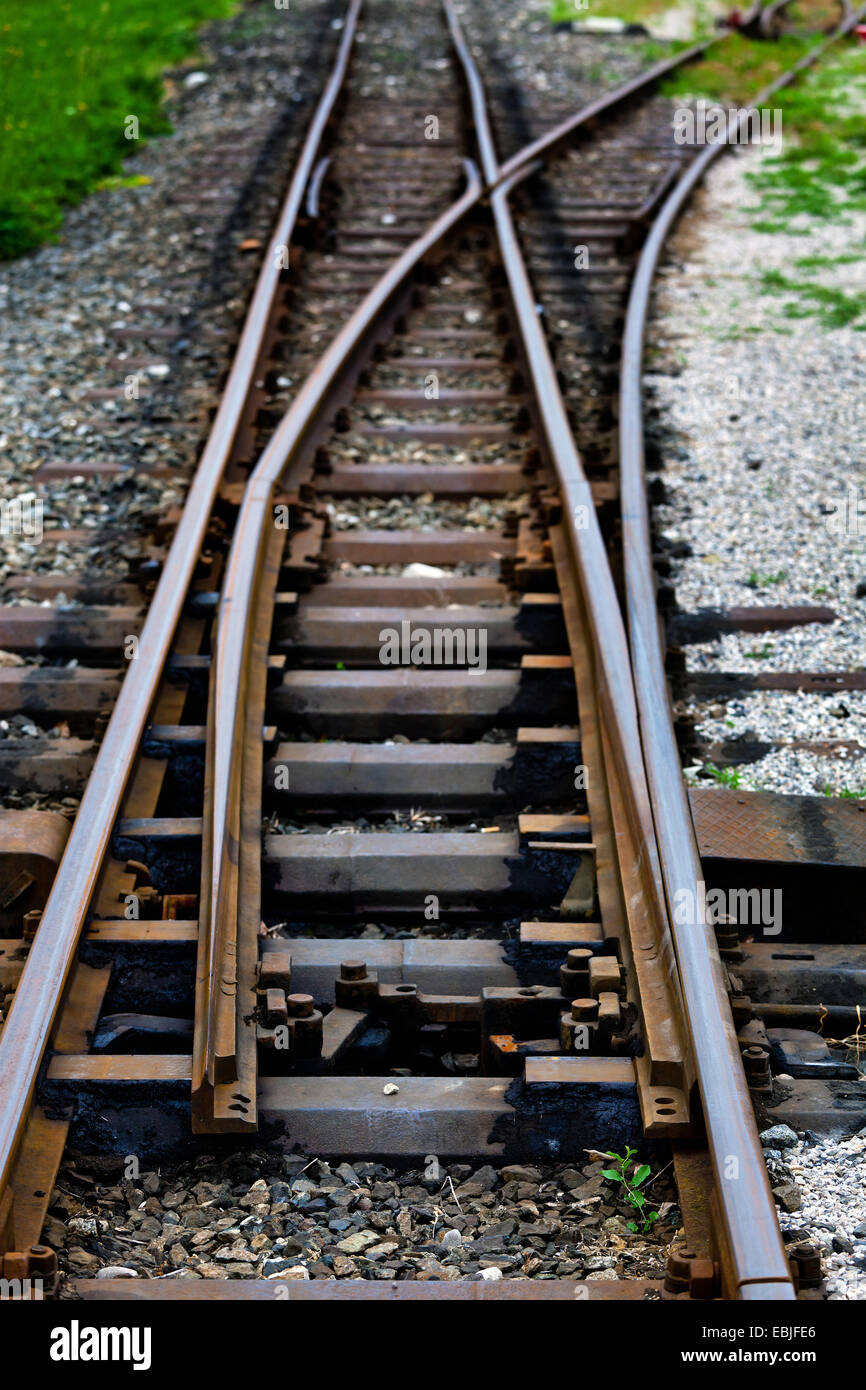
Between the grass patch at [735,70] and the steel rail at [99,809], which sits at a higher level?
the grass patch at [735,70]

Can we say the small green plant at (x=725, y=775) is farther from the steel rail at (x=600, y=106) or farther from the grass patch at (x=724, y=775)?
the steel rail at (x=600, y=106)

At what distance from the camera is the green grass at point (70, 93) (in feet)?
35.6

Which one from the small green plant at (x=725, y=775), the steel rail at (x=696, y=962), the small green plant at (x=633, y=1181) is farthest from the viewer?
the small green plant at (x=725, y=775)

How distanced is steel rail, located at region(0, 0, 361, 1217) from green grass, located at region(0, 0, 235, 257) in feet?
14.9

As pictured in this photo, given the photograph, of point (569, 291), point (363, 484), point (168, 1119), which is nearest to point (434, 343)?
point (569, 291)

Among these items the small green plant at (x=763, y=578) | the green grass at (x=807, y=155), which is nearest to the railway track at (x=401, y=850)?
the small green plant at (x=763, y=578)

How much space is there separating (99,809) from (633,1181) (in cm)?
165

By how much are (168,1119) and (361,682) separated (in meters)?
1.89

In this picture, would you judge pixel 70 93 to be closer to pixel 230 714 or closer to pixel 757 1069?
pixel 230 714

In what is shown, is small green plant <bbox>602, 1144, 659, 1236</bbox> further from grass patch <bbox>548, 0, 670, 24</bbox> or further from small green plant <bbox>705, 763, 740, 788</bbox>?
grass patch <bbox>548, 0, 670, 24</bbox>

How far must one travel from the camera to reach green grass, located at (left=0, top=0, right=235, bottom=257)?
10859 mm

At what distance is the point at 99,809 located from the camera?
3.96 m

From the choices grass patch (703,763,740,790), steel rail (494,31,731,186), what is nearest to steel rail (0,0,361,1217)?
grass patch (703,763,740,790)

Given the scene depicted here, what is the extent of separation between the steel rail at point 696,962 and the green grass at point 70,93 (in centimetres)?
619
